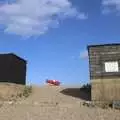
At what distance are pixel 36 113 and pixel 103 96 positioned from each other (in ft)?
28.3

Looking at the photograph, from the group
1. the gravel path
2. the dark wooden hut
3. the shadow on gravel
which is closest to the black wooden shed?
the gravel path

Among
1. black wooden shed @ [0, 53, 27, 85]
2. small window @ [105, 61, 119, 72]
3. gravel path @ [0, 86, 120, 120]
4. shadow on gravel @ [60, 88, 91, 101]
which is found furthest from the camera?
black wooden shed @ [0, 53, 27, 85]

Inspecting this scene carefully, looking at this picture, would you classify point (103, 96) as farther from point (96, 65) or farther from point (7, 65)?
point (7, 65)

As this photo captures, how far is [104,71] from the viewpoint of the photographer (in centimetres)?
3444

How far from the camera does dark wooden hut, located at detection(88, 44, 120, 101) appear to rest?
34.0m

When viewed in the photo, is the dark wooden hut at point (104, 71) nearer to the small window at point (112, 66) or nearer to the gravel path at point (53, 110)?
the small window at point (112, 66)

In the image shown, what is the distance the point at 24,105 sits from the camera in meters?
32.0

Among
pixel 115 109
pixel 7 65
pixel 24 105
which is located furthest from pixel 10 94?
pixel 115 109

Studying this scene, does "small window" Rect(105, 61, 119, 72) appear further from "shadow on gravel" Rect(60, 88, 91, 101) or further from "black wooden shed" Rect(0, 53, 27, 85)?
"black wooden shed" Rect(0, 53, 27, 85)

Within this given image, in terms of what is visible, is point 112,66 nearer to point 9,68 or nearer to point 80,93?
point 80,93

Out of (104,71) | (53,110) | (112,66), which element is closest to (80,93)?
(104,71)

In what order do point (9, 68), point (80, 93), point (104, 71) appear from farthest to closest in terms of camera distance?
point (80, 93) < point (9, 68) < point (104, 71)

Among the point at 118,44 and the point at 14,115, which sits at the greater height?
the point at 118,44

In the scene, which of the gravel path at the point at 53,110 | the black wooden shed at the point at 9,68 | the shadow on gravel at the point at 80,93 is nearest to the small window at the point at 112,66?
the shadow on gravel at the point at 80,93
